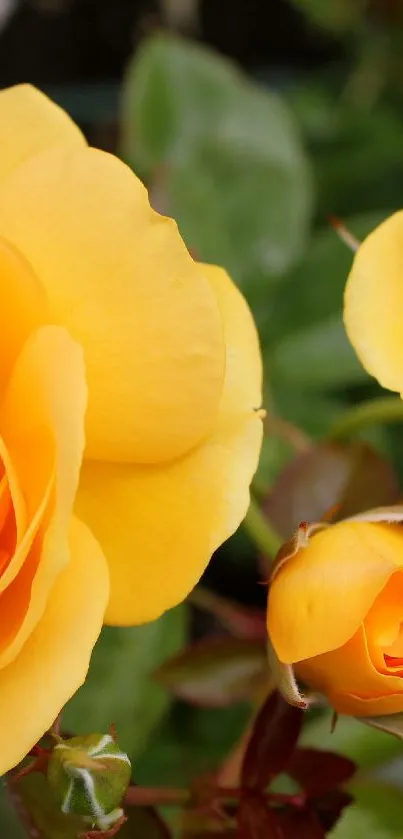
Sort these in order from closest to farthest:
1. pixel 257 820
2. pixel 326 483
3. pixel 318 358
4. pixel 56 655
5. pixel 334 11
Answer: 1. pixel 56 655
2. pixel 257 820
3. pixel 326 483
4. pixel 318 358
5. pixel 334 11

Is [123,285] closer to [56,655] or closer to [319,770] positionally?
[56,655]

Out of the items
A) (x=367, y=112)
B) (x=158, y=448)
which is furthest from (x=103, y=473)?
(x=367, y=112)

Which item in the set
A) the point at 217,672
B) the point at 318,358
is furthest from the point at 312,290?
the point at 217,672

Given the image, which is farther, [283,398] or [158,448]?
[283,398]

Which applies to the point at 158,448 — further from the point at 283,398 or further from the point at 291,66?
the point at 291,66

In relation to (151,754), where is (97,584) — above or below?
above

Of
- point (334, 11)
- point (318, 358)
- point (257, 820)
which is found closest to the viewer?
point (257, 820)

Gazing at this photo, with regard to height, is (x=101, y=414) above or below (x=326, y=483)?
above
